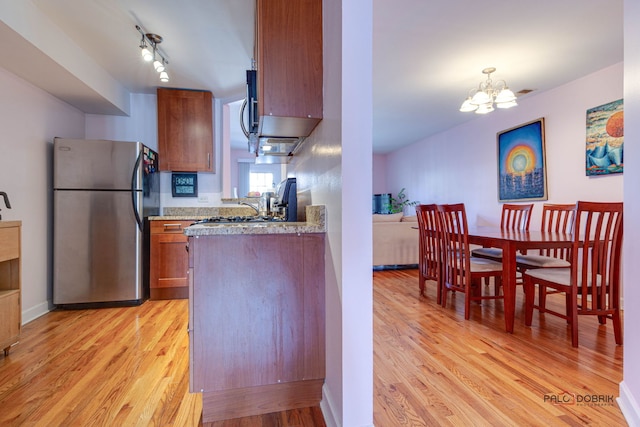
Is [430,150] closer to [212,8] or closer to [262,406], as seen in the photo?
[212,8]

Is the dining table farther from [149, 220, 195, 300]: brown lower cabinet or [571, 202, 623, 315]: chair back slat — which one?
[149, 220, 195, 300]: brown lower cabinet

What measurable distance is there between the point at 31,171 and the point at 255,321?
2717mm

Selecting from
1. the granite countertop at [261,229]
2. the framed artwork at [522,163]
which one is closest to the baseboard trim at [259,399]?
the granite countertop at [261,229]

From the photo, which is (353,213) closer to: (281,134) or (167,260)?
(281,134)

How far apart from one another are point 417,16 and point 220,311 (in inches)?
93.3

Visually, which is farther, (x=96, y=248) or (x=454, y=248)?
(x=96, y=248)

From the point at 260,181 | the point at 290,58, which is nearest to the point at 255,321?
the point at 290,58

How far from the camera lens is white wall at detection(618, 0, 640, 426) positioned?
1.29 metres

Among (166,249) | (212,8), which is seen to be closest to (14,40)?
(212,8)

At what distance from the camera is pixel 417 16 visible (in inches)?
87.7

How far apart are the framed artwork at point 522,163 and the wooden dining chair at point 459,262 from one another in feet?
5.79

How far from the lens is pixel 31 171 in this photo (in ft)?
8.73

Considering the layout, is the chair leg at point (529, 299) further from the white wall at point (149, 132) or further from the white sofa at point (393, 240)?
the white wall at point (149, 132)

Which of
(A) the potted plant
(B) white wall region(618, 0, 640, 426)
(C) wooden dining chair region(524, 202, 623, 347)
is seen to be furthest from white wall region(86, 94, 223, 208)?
(A) the potted plant
